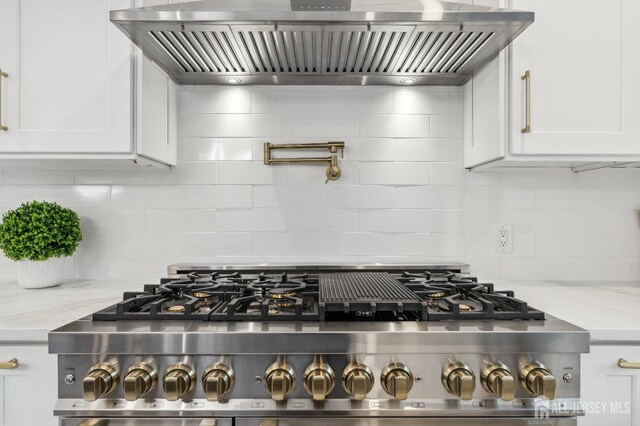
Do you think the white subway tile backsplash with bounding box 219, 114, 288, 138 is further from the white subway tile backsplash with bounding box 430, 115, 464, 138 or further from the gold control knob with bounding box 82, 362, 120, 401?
the gold control knob with bounding box 82, 362, 120, 401

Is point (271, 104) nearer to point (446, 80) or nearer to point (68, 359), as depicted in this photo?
point (446, 80)

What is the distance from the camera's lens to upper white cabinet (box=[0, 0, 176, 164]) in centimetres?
130

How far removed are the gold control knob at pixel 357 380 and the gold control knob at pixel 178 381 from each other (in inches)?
13.1

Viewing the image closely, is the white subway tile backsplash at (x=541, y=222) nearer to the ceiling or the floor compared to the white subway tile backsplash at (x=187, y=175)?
nearer to the floor

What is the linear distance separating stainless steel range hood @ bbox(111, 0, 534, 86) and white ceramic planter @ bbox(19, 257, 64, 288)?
85cm

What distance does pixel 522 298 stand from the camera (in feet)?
4.17

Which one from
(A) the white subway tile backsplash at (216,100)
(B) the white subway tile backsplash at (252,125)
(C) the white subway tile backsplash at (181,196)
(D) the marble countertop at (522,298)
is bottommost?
(D) the marble countertop at (522,298)

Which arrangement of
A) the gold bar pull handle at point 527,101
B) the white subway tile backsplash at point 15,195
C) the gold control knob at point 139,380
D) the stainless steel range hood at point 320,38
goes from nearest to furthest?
the gold control knob at point 139,380, the stainless steel range hood at point 320,38, the gold bar pull handle at point 527,101, the white subway tile backsplash at point 15,195

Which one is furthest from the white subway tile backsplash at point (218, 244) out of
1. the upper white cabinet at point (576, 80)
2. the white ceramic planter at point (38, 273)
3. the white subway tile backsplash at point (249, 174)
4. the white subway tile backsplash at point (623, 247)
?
the white subway tile backsplash at point (623, 247)

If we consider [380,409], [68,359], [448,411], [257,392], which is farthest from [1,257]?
[448,411]

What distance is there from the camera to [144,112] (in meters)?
1.34

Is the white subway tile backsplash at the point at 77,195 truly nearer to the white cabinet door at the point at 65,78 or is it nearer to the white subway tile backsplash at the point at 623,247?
the white cabinet door at the point at 65,78

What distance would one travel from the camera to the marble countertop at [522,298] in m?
0.95

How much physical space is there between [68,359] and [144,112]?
2.75 ft
